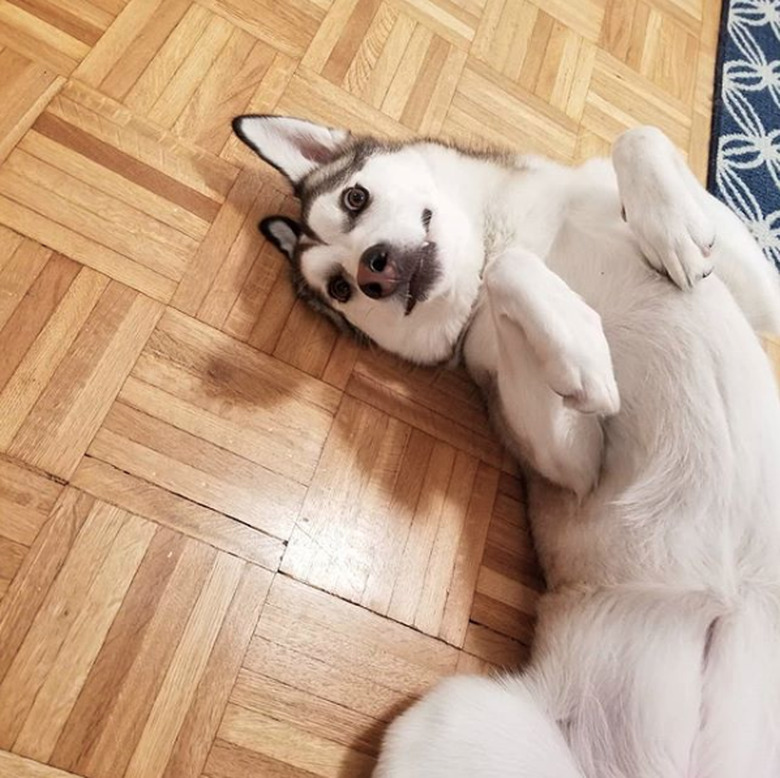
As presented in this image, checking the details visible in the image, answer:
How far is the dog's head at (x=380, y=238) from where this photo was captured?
177cm

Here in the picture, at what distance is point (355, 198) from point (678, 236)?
74 cm

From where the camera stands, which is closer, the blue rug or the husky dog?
the husky dog

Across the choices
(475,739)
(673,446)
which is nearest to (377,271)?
(673,446)

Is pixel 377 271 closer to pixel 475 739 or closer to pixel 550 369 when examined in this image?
pixel 550 369

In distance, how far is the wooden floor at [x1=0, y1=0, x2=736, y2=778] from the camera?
1478 millimetres

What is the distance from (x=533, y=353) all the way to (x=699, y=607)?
0.60 m

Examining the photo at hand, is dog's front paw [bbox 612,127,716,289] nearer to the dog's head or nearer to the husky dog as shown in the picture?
the husky dog

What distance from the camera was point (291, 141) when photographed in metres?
2.05

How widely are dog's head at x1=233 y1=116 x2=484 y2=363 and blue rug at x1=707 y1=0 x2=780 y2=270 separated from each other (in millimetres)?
1181

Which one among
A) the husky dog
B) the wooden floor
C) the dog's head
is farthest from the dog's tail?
the dog's head

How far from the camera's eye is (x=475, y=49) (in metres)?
2.50

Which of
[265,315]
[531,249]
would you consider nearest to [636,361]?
[531,249]

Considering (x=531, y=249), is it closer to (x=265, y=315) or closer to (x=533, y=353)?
(x=533, y=353)

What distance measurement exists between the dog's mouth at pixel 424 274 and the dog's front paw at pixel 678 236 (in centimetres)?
47
